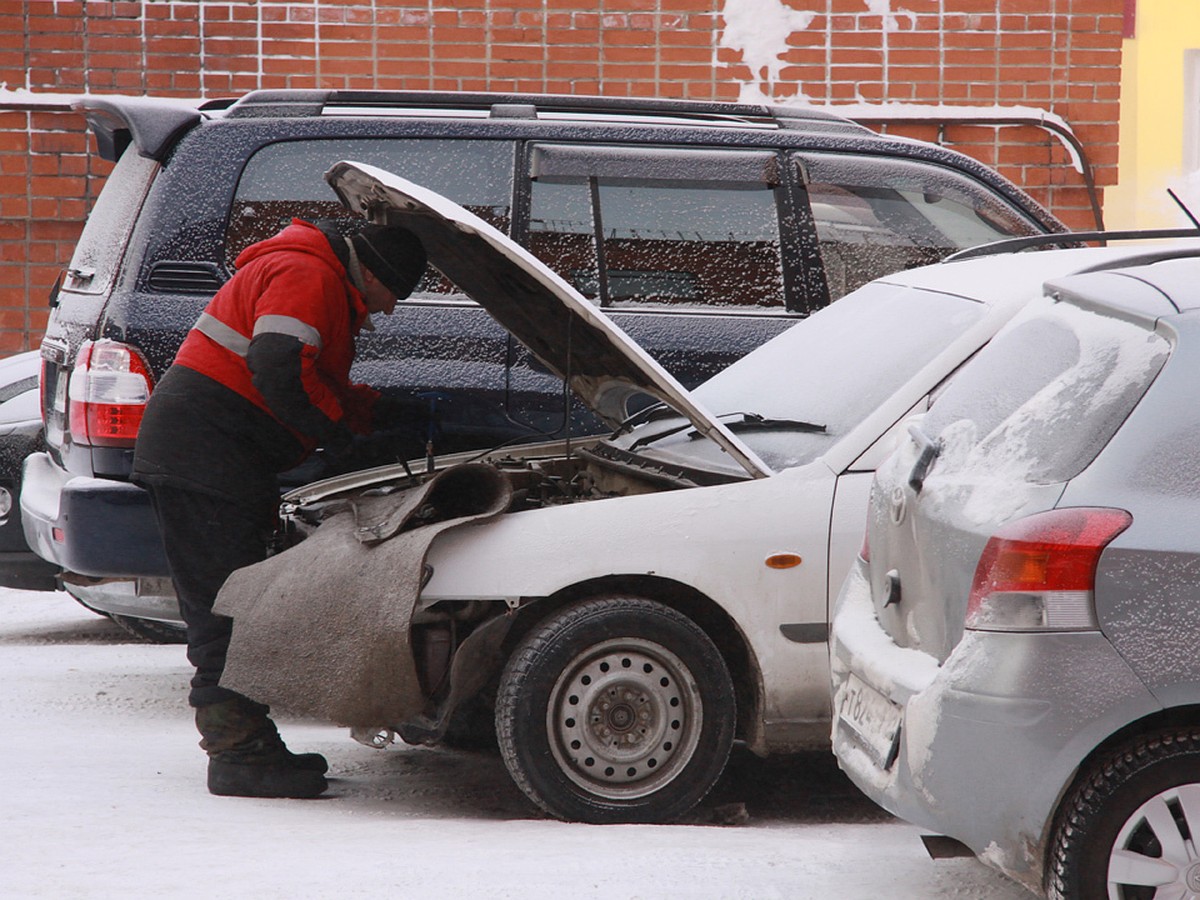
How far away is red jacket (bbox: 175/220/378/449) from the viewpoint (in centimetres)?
482

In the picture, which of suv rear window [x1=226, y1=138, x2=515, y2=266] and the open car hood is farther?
suv rear window [x1=226, y1=138, x2=515, y2=266]

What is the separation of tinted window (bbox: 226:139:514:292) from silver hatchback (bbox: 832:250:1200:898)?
2.99 meters

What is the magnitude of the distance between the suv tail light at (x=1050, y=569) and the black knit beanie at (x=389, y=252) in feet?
7.98

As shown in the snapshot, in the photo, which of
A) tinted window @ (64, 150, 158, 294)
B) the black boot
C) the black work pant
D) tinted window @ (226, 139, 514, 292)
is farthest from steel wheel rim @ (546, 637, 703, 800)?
tinted window @ (64, 150, 158, 294)

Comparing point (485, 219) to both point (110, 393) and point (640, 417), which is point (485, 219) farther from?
point (110, 393)

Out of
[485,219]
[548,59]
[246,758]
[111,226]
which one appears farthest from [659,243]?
[548,59]

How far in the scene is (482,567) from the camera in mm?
4438

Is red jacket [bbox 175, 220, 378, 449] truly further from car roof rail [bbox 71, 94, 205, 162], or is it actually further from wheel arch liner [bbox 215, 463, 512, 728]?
car roof rail [bbox 71, 94, 205, 162]

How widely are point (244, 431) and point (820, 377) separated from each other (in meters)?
1.80

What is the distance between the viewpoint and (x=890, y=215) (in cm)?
617

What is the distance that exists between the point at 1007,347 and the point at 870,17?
263 inches

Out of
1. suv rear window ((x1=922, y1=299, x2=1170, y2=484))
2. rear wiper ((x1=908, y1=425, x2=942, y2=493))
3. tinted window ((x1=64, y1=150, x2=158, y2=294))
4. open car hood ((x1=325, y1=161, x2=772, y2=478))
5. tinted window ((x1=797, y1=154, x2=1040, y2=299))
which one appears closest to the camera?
suv rear window ((x1=922, y1=299, x2=1170, y2=484))

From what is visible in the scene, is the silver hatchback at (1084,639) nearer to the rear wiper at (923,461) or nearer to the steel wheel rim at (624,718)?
the rear wiper at (923,461)

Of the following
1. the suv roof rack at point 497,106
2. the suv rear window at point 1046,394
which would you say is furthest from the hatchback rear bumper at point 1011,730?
the suv roof rack at point 497,106
